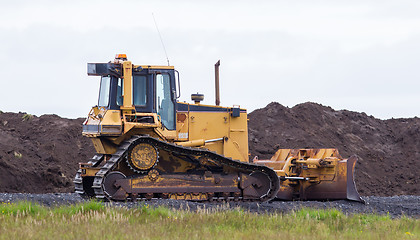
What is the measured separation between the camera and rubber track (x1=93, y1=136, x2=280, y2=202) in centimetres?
1562

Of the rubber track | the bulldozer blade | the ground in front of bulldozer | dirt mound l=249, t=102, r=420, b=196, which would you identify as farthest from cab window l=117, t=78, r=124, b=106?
dirt mound l=249, t=102, r=420, b=196

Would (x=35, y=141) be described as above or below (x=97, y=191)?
above

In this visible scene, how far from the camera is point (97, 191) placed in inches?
614

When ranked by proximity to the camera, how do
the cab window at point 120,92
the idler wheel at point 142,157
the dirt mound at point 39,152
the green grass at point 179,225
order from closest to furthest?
the green grass at point 179,225
the idler wheel at point 142,157
the cab window at point 120,92
the dirt mound at point 39,152

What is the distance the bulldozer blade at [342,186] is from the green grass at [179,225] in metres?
4.23

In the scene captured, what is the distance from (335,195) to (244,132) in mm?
3066

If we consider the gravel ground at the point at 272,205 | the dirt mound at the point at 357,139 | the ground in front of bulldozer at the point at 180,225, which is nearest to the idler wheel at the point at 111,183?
the gravel ground at the point at 272,205

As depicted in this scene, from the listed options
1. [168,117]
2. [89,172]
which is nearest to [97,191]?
[89,172]

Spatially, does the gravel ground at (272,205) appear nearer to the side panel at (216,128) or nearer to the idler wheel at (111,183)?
the idler wheel at (111,183)

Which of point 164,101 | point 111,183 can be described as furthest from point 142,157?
point 164,101

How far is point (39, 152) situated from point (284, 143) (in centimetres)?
1167

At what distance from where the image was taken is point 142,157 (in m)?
16.0

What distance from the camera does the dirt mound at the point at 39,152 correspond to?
79.4 feet

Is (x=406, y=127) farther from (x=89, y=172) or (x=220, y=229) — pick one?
(x=220, y=229)
